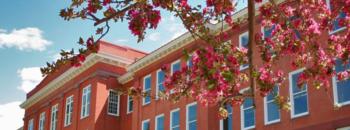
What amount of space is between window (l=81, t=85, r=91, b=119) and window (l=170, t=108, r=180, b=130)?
8966 mm

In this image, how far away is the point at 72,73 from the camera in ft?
151

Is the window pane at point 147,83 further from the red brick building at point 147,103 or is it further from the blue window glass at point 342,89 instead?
the blue window glass at point 342,89

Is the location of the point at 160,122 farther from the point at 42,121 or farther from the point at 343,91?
the point at 42,121

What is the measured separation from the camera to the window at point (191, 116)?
109 ft

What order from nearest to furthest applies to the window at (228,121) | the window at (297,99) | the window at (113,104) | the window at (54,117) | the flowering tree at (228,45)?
the flowering tree at (228,45), the window at (297,99), the window at (228,121), the window at (113,104), the window at (54,117)

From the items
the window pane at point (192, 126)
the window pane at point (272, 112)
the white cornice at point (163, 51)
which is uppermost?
the white cornice at point (163, 51)

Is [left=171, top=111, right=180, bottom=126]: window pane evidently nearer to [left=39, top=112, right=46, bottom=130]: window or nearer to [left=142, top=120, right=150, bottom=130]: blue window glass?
[left=142, top=120, right=150, bottom=130]: blue window glass

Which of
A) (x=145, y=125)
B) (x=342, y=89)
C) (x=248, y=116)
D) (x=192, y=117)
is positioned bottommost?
(x=248, y=116)

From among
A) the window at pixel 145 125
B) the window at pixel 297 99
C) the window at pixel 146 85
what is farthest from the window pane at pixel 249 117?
the window at pixel 146 85

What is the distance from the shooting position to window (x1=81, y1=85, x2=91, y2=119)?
42469mm

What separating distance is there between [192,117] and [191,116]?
0.14 meters

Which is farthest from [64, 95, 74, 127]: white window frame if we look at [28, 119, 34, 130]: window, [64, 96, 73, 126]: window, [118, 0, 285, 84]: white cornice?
[28, 119, 34, 130]: window

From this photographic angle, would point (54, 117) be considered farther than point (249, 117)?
Yes

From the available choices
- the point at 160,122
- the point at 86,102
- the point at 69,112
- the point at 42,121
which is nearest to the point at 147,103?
the point at 160,122
